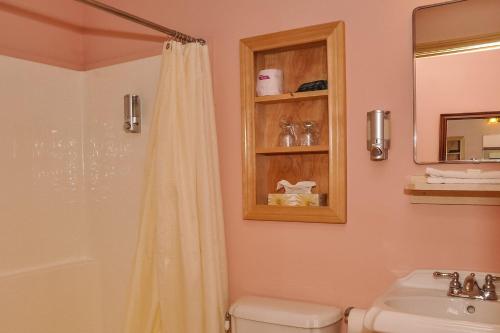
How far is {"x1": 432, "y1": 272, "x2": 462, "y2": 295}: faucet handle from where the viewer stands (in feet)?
5.22

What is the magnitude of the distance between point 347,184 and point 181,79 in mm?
830

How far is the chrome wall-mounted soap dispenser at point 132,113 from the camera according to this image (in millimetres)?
2314

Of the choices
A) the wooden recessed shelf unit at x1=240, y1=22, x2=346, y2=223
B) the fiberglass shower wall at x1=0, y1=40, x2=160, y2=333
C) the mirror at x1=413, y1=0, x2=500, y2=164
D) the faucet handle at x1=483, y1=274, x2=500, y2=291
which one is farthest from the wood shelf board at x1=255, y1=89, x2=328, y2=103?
the faucet handle at x1=483, y1=274, x2=500, y2=291

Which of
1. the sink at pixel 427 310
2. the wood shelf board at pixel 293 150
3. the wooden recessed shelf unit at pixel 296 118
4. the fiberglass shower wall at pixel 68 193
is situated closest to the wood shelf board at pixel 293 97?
the wooden recessed shelf unit at pixel 296 118

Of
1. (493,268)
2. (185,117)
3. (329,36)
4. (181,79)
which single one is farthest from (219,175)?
(493,268)

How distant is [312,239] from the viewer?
75.7 inches

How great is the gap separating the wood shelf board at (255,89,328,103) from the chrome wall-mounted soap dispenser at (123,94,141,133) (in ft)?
2.23

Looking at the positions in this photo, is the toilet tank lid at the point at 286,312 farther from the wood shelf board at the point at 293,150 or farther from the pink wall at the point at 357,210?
the wood shelf board at the point at 293,150

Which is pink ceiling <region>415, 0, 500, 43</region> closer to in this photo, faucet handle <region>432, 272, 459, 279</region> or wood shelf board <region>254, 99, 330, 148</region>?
wood shelf board <region>254, 99, 330, 148</region>

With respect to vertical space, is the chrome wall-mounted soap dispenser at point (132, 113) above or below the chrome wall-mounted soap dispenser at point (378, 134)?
above

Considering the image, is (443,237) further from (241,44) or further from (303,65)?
(241,44)

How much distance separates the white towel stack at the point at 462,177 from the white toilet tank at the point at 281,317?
659mm

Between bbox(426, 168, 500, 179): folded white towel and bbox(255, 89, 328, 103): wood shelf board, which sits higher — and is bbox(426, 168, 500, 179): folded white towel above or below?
below

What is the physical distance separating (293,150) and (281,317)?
700mm
